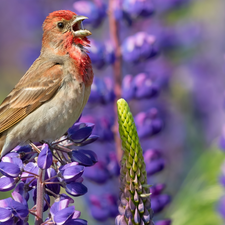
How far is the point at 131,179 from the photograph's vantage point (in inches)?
76.7

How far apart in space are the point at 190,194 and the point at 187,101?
6.48ft

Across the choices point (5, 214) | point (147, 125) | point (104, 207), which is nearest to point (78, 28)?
point (147, 125)

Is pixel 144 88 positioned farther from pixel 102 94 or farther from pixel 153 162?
pixel 153 162

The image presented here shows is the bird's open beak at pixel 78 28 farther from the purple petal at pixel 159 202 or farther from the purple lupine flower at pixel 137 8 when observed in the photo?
the purple petal at pixel 159 202

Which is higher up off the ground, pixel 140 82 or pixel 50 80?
pixel 140 82

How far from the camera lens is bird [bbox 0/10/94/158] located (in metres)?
2.72

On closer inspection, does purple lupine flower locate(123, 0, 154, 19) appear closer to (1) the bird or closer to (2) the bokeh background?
(2) the bokeh background

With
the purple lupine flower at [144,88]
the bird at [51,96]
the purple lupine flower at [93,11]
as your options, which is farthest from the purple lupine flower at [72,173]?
the purple lupine flower at [93,11]

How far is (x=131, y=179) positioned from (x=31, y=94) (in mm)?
1206

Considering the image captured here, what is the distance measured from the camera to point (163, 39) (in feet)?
17.6

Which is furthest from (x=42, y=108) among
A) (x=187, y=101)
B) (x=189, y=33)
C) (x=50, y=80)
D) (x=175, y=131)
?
(x=189, y=33)

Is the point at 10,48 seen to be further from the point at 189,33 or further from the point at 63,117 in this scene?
the point at 63,117

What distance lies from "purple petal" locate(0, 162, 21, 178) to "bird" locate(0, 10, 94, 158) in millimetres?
636

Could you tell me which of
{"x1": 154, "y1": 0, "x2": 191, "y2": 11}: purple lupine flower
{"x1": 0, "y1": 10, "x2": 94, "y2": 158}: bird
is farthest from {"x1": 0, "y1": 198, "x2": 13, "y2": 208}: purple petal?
{"x1": 154, "y1": 0, "x2": 191, "y2": 11}: purple lupine flower
